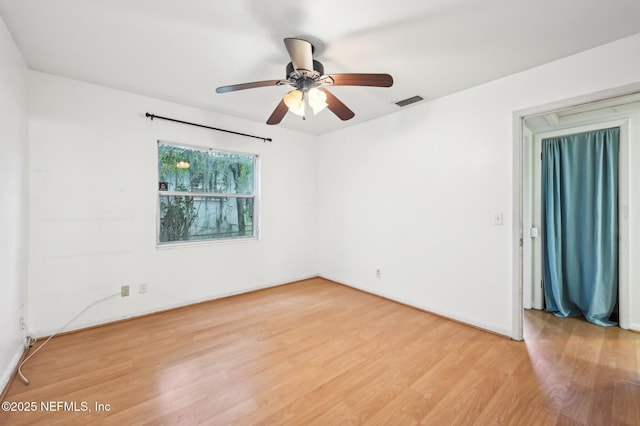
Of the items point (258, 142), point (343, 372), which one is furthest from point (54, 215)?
point (343, 372)

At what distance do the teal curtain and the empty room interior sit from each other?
0.07 feet

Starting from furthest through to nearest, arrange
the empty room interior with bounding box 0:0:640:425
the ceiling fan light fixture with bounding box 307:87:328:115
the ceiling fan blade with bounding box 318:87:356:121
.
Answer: the ceiling fan blade with bounding box 318:87:356:121 → the ceiling fan light fixture with bounding box 307:87:328:115 → the empty room interior with bounding box 0:0:640:425

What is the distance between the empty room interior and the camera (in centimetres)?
178

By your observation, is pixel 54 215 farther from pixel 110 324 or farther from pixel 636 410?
pixel 636 410

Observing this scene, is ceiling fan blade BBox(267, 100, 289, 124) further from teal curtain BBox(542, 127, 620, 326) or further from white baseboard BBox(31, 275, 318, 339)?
teal curtain BBox(542, 127, 620, 326)

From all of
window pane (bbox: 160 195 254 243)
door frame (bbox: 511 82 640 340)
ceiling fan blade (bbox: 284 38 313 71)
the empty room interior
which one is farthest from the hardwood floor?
ceiling fan blade (bbox: 284 38 313 71)

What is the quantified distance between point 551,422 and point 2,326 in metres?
3.52

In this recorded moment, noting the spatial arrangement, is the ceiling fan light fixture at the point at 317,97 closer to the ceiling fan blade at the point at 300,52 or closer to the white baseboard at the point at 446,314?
the ceiling fan blade at the point at 300,52

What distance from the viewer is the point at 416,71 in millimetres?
2506

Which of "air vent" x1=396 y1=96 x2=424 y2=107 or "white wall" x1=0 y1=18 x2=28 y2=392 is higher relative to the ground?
"air vent" x1=396 y1=96 x2=424 y2=107

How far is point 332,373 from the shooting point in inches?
80.6

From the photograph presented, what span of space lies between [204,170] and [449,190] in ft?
9.94

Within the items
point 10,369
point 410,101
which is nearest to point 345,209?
point 410,101

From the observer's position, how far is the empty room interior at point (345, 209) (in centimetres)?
178
